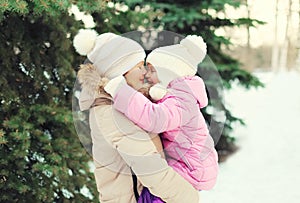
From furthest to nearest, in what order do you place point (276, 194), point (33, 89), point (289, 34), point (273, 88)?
point (289, 34)
point (273, 88)
point (276, 194)
point (33, 89)

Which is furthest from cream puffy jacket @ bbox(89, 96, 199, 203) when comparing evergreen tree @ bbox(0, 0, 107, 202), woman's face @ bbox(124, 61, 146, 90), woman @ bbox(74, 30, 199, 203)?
evergreen tree @ bbox(0, 0, 107, 202)

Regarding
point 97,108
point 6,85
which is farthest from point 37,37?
point 97,108

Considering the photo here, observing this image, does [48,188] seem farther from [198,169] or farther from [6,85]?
[198,169]

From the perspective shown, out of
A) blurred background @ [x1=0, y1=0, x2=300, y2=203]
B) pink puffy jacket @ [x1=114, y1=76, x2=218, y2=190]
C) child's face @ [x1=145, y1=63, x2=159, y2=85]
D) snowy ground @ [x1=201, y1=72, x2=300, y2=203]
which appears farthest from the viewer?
snowy ground @ [x1=201, y1=72, x2=300, y2=203]

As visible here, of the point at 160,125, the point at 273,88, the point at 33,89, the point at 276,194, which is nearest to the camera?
the point at 160,125

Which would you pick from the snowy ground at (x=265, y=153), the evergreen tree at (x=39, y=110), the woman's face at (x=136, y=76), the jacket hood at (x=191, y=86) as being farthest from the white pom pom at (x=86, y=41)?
the snowy ground at (x=265, y=153)

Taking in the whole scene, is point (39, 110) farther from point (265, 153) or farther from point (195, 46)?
point (265, 153)

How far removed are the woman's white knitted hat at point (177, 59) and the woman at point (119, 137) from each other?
2.8 inches

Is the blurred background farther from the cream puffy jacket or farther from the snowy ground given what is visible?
the cream puffy jacket

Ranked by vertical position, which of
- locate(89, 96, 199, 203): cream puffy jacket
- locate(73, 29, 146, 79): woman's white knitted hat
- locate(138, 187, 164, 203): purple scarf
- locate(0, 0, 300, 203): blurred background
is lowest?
locate(0, 0, 300, 203): blurred background

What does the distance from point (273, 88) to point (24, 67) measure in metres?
6.51

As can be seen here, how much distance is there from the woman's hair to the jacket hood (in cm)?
27

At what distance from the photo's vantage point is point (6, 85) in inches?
116

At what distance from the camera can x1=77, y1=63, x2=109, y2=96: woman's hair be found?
1798mm
